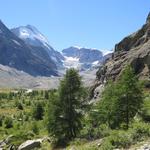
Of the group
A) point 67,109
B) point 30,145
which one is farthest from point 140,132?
point 30,145

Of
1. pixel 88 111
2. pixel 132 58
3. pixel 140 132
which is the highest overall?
pixel 132 58

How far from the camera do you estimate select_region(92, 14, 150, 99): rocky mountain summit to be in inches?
3873

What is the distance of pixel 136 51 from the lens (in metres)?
107

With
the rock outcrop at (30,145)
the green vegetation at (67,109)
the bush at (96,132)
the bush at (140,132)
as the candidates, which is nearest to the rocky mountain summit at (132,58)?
the green vegetation at (67,109)

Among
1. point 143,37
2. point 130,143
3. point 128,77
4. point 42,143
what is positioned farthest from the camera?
point 143,37

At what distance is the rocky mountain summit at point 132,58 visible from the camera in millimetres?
98375

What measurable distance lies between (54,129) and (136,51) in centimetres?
5975

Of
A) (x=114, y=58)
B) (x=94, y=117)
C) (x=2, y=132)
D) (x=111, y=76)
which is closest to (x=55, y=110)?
(x=94, y=117)

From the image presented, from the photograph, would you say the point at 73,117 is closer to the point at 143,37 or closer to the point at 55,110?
the point at 55,110

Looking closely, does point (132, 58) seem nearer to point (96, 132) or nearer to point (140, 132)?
point (96, 132)

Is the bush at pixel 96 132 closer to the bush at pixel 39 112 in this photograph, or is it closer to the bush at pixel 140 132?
the bush at pixel 140 132

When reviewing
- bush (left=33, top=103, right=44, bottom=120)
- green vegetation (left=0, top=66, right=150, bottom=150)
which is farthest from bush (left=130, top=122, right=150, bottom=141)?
bush (left=33, top=103, right=44, bottom=120)

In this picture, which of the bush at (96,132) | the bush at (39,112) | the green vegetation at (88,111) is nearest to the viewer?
the bush at (96,132)

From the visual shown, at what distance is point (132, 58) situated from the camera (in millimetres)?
103125
